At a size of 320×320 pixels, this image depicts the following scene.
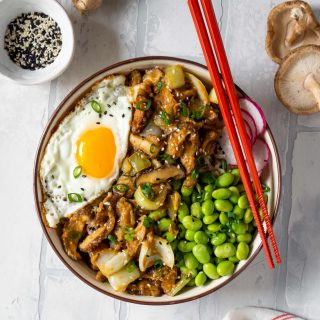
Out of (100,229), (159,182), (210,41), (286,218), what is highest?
(210,41)

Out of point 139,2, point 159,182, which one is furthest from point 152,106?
point 139,2

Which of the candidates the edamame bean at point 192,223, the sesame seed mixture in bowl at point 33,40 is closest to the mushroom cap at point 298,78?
the edamame bean at point 192,223

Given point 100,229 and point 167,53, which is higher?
point 167,53

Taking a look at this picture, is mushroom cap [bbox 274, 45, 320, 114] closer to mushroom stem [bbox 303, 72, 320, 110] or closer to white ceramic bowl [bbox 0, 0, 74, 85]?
mushroom stem [bbox 303, 72, 320, 110]

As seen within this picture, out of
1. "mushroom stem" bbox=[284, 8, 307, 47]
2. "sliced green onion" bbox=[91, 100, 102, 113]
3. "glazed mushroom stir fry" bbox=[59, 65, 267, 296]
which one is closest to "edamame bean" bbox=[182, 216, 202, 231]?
"glazed mushroom stir fry" bbox=[59, 65, 267, 296]

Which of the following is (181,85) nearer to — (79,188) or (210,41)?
(210,41)
